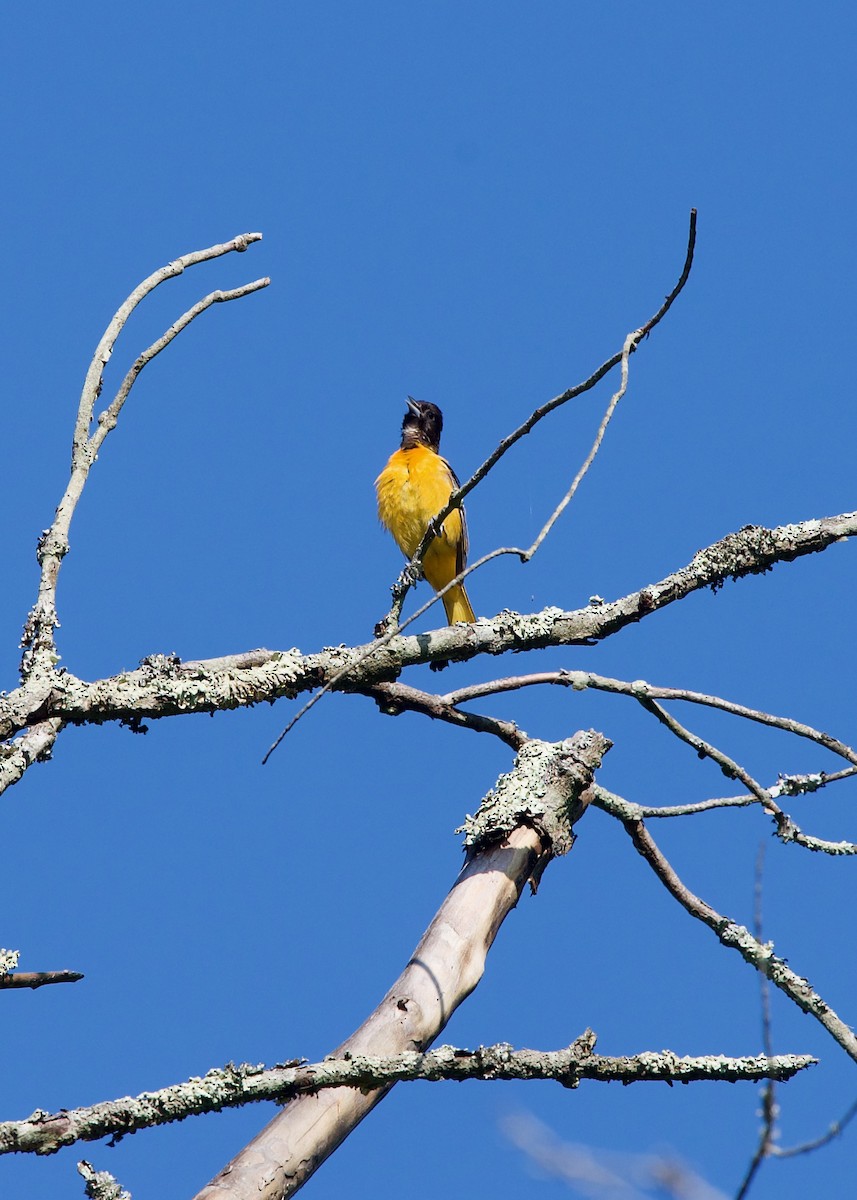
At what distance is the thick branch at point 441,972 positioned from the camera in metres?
2.77

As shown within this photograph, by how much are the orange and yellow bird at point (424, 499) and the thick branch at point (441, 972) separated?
487 centimetres

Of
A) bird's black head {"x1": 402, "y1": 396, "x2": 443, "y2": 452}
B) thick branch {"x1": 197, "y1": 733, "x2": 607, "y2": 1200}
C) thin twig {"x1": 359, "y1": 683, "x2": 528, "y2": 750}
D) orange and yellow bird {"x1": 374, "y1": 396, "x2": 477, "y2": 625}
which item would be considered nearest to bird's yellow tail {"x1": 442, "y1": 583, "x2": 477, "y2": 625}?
orange and yellow bird {"x1": 374, "y1": 396, "x2": 477, "y2": 625}

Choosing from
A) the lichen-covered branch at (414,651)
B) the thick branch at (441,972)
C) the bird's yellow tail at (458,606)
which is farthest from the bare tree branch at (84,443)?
the bird's yellow tail at (458,606)

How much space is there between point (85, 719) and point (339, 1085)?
1.13m

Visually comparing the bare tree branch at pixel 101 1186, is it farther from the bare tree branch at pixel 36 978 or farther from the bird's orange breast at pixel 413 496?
the bird's orange breast at pixel 413 496

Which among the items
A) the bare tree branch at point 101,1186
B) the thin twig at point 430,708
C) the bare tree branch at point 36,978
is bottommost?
the bare tree branch at point 101,1186

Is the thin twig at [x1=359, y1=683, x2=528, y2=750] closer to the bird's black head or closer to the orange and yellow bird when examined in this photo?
the orange and yellow bird

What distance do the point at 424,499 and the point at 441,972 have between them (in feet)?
20.1

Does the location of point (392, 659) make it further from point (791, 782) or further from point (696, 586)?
point (791, 782)

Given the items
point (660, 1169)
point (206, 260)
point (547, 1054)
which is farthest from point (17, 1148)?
point (206, 260)

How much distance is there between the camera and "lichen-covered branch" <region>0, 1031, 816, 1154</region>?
2.58 meters

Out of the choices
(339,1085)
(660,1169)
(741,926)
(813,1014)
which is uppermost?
(741,926)

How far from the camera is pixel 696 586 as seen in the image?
3762 mm

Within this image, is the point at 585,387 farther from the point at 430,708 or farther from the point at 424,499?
the point at 424,499
